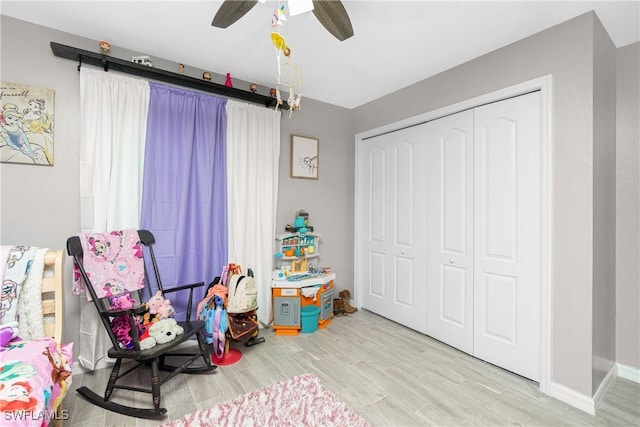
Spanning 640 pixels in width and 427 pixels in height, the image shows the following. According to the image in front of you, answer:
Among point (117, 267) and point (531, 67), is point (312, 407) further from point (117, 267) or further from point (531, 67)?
point (531, 67)

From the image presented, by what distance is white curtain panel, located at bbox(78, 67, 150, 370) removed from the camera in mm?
2232

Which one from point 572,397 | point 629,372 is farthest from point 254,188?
point 629,372

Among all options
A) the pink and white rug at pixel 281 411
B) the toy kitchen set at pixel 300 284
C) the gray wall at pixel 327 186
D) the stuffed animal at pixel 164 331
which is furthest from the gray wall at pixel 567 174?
the toy kitchen set at pixel 300 284

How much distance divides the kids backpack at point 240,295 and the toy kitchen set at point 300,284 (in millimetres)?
519

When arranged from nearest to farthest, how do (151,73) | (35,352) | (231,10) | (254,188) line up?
1. (35,352)
2. (231,10)
3. (151,73)
4. (254,188)

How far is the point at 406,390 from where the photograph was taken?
6.88 ft

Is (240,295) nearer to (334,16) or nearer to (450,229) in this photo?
(450,229)

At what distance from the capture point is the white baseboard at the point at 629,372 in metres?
2.21

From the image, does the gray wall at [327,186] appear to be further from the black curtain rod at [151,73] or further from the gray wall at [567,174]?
the gray wall at [567,174]

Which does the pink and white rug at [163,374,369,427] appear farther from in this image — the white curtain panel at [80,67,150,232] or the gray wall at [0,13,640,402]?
the white curtain panel at [80,67,150,232]

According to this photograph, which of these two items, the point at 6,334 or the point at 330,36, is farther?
the point at 330,36

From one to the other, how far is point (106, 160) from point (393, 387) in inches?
110

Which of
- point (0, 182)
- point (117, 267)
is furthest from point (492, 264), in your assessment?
point (0, 182)

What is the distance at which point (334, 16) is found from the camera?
1.58 m
